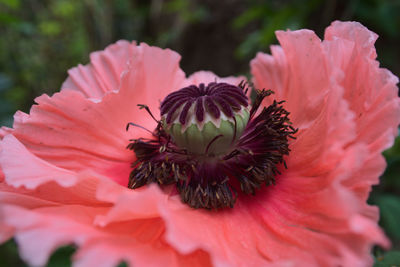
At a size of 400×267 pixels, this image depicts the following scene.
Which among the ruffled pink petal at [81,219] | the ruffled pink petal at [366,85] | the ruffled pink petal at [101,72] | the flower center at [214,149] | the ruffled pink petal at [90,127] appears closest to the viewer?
the ruffled pink petal at [81,219]

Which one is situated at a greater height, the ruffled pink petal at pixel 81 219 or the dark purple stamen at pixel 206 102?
the dark purple stamen at pixel 206 102

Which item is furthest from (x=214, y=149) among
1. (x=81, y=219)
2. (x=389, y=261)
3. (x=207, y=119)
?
(x=389, y=261)

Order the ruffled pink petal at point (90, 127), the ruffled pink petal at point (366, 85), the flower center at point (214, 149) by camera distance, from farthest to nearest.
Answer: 1. the ruffled pink petal at point (90, 127)
2. the flower center at point (214, 149)
3. the ruffled pink petal at point (366, 85)

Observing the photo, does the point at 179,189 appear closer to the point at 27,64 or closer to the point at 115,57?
the point at 115,57

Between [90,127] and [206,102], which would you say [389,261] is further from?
[90,127]

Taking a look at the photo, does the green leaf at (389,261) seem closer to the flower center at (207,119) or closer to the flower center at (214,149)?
the flower center at (214,149)

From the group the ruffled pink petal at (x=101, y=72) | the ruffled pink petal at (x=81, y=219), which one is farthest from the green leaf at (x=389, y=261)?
the ruffled pink petal at (x=101, y=72)
